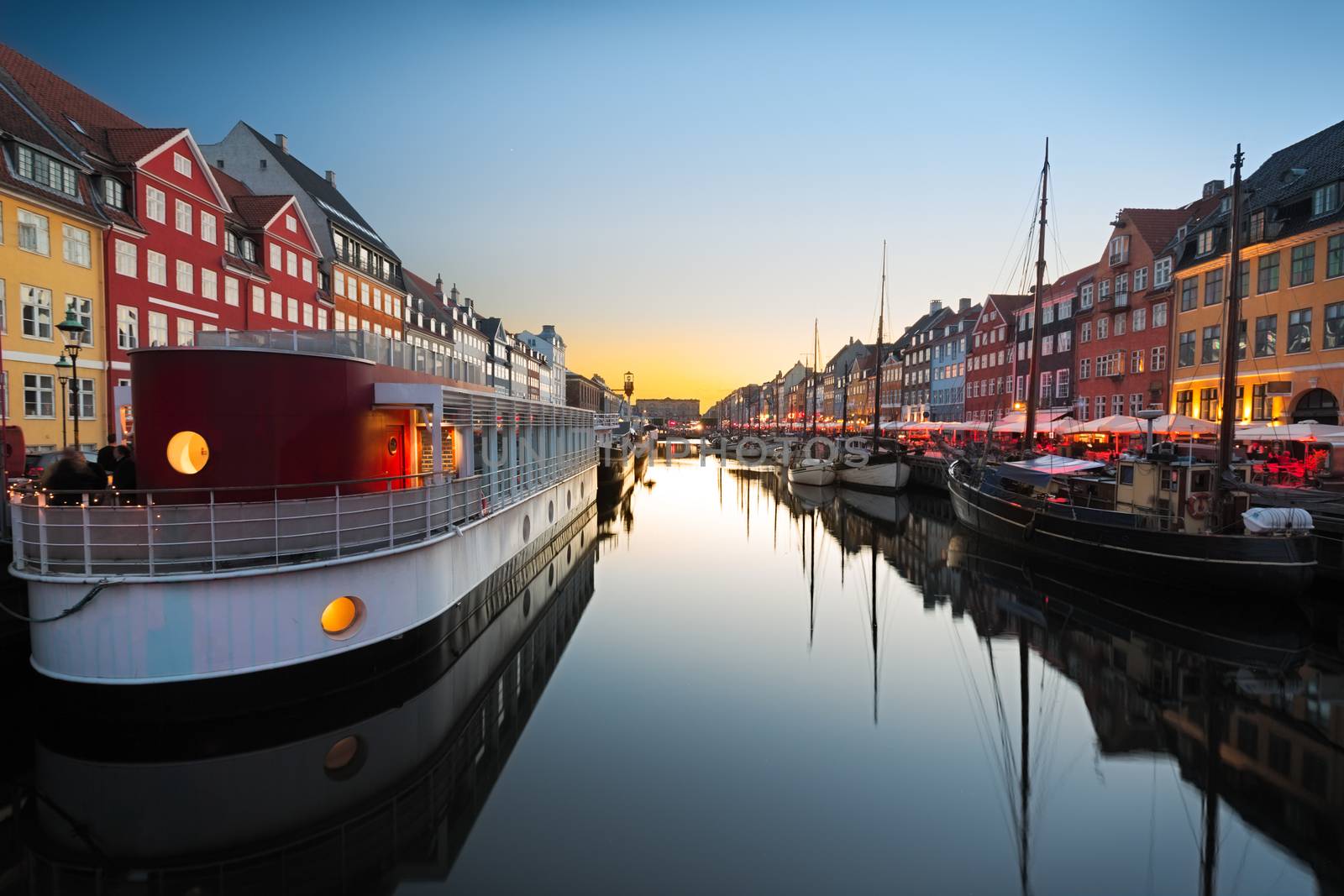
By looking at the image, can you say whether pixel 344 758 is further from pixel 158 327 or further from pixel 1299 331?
pixel 1299 331

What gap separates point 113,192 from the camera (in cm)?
2844

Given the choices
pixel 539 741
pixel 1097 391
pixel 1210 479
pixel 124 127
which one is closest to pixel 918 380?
pixel 1097 391

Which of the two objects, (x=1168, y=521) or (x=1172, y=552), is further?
(x=1168, y=521)

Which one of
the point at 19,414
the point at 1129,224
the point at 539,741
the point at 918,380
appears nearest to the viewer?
the point at 539,741

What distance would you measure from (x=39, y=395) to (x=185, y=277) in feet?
29.9

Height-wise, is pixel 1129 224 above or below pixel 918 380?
above

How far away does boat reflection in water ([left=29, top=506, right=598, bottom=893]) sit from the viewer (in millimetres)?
7324

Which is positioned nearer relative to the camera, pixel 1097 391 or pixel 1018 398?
pixel 1097 391

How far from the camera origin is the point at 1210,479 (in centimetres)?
1959

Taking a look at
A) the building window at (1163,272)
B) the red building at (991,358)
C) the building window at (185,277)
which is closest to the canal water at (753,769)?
the building window at (185,277)

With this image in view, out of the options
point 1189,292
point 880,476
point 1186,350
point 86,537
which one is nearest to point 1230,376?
point 1186,350

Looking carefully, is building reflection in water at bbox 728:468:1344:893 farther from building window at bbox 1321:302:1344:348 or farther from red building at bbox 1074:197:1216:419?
red building at bbox 1074:197:1216:419

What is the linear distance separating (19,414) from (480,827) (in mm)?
25560

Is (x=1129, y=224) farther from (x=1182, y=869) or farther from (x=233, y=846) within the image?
(x=233, y=846)
